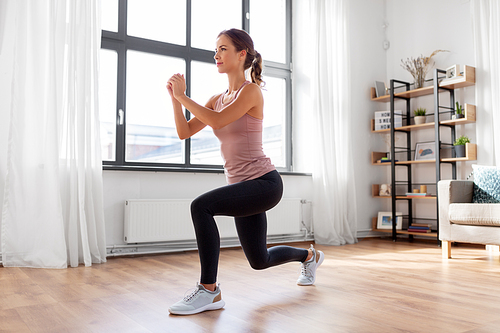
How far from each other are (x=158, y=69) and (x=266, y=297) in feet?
8.63

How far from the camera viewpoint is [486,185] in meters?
3.40

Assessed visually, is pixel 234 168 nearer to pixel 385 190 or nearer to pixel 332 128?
pixel 332 128

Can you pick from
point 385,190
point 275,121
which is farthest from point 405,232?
point 275,121

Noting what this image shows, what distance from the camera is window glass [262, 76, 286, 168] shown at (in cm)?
467

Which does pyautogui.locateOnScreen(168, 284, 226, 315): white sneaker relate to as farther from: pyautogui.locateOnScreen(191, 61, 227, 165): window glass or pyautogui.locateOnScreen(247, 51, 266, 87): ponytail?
pyautogui.locateOnScreen(191, 61, 227, 165): window glass

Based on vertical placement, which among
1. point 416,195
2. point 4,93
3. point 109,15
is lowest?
point 416,195

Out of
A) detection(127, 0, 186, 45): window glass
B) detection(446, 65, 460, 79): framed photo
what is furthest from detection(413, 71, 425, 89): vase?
detection(127, 0, 186, 45): window glass

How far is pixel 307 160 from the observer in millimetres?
4539

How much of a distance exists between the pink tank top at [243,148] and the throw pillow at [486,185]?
2.38 m

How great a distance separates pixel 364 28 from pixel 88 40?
3.19 m

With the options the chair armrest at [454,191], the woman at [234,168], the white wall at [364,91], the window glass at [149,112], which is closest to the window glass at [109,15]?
the window glass at [149,112]

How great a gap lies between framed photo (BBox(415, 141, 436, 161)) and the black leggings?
10.7 feet

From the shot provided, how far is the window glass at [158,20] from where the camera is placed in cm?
385

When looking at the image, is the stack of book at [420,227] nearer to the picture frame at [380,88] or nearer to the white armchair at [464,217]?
the white armchair at [464,217]
